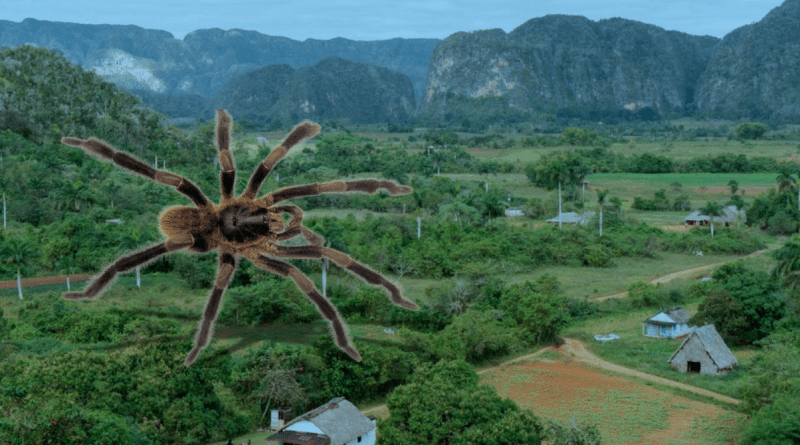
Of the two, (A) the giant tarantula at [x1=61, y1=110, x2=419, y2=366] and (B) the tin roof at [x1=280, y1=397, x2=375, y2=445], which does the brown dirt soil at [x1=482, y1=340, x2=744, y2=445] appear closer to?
(B) the tin roof at [x1=280, y1=397, x2=375, y2=445]

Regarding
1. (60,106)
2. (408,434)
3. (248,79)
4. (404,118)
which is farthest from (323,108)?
(408,434)

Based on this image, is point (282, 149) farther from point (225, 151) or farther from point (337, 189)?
point (337, 189)

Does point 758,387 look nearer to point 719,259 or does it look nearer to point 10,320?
point 10,320

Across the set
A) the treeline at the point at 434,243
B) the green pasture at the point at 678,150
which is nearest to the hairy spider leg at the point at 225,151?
the treeline at the point at 434,243

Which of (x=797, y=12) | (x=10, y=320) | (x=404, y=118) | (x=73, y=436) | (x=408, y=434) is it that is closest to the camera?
(x=73, y=436)

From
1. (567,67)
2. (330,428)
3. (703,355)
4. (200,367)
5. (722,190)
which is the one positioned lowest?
(703,355)

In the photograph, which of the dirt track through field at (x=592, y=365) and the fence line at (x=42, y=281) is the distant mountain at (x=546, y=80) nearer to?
the fence line at (x=42, y=281)

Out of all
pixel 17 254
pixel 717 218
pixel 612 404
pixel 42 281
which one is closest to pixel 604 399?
pixel 612 404
